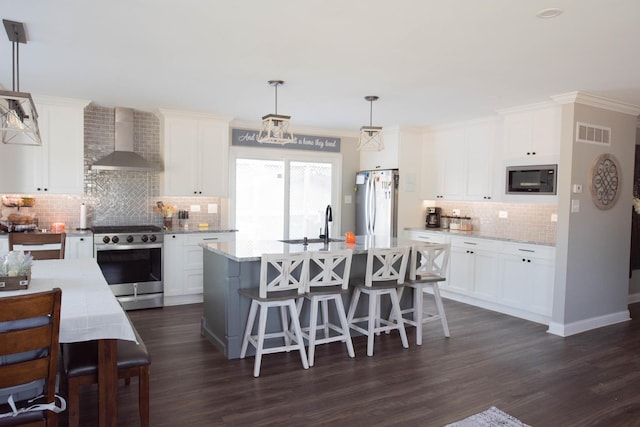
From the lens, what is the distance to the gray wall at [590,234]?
15.4 feet

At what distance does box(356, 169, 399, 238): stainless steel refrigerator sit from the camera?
6.75 meters

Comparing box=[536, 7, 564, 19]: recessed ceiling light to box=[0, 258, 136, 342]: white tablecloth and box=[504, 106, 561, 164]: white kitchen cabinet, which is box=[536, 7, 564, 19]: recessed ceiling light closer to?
box=[504, 106, 561, 164]: white kitchen cabinet

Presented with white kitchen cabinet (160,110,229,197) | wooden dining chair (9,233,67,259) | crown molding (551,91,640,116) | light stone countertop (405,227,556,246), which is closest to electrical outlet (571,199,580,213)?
light stone countertop (405,227,556,246)

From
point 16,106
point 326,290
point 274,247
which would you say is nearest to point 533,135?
point 326,290

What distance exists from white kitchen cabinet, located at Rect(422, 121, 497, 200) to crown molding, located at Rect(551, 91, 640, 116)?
1.28 metres

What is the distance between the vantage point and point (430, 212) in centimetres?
702

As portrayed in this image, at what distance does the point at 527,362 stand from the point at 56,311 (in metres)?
3.68

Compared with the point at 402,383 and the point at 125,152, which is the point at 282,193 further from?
the point at 402,383

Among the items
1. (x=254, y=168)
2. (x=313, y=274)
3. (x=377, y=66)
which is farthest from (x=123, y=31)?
(x=254, y=168)

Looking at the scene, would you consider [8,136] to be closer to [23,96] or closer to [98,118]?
[98,118]

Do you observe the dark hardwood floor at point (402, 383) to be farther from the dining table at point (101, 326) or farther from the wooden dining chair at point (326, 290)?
the dining table at point (101, 326)

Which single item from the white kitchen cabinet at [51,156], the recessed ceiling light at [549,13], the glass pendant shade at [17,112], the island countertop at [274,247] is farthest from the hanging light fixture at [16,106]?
the recessed ceiling light at [549,13]

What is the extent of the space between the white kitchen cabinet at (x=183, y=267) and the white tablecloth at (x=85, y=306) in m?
2.41

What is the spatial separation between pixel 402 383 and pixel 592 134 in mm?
3429
